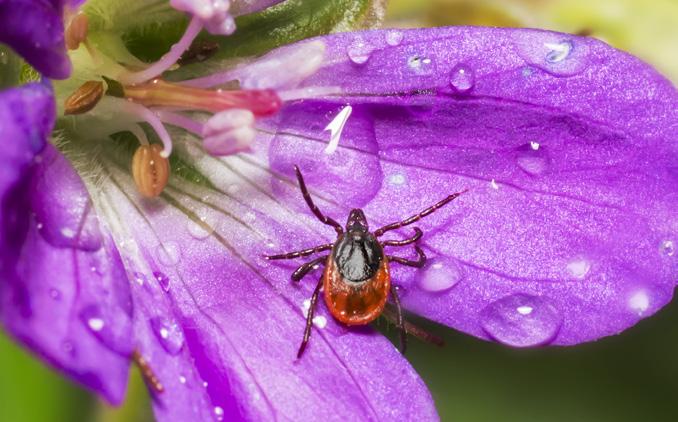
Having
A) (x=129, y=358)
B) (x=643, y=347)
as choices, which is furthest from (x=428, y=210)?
(x=643, y=347)

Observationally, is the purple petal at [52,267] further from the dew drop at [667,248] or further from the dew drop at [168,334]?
the dew drop at [667,248]

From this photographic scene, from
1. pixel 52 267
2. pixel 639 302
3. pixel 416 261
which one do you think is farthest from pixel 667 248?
→ pixel 52 267

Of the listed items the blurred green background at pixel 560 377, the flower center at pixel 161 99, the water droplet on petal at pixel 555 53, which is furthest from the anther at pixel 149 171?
the blurred green background at pixel 560 377

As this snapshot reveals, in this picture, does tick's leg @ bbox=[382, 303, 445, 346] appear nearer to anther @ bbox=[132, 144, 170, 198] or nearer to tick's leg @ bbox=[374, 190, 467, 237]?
tick's leg @ bbox=[374, 190, 467, 237]

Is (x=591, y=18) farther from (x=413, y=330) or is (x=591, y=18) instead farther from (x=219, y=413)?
(x=219, y=413)

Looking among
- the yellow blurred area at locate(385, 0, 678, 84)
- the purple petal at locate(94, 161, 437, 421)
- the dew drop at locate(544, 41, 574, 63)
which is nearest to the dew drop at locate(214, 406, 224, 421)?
the purple petal at locate(94, 161, 437, 421)

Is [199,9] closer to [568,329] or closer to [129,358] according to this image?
[129,358]
